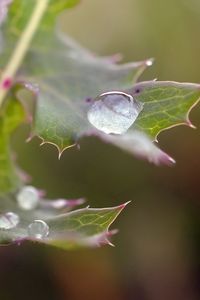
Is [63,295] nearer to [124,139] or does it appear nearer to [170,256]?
[170,256]

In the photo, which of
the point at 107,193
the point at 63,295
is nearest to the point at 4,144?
the point at 107,193

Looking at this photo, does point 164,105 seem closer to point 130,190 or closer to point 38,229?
point 38,229

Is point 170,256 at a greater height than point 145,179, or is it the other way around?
point 145,179

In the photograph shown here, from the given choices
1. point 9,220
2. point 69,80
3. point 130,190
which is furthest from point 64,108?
point 130,190

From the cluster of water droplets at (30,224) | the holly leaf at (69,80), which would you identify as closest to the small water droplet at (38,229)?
the cluster of water droplets at (30,224)

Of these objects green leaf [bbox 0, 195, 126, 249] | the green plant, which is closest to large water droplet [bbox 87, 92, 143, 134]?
the green plant
